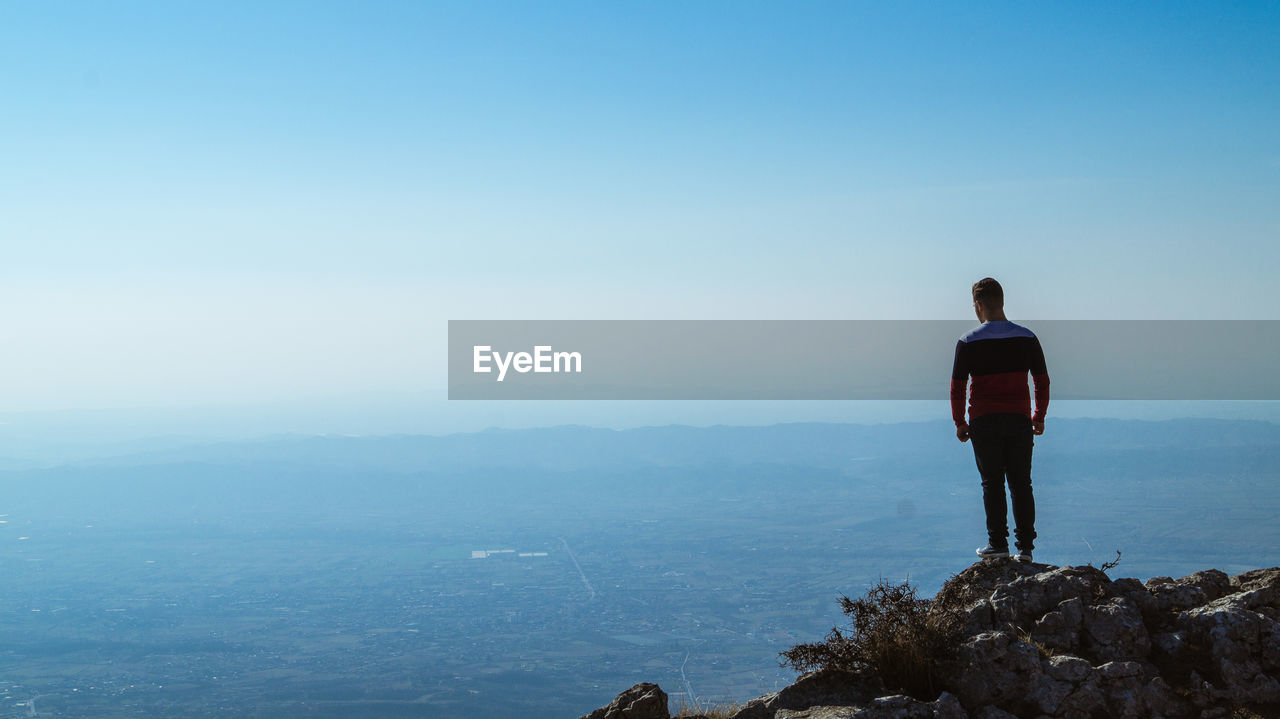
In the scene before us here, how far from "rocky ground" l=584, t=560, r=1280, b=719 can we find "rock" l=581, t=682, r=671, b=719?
0.04 ft

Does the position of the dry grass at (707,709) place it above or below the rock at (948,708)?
below

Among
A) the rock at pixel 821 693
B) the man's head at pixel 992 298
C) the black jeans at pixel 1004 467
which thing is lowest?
the rock at pixel 821 693

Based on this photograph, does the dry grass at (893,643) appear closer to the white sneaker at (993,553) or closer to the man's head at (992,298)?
the white sneaker at (993,553)

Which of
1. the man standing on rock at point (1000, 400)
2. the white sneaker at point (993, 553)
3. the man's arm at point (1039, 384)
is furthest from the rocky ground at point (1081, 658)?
the man's arm at point (1039, 384)

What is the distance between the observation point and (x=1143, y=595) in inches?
295

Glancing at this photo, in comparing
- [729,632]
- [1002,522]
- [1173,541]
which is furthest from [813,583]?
[1002,522]

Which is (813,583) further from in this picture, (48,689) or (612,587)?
(48,689)

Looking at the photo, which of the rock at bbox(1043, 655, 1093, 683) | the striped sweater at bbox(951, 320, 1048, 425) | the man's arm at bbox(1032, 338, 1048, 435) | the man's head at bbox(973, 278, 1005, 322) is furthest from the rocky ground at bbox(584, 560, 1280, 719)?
the man's head at bbox(973, 278, 1005, 322)

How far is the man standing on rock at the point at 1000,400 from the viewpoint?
812cm

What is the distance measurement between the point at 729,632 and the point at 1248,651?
14388cm

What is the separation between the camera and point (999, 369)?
8.12m

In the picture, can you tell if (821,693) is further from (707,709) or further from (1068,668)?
(1068,668)

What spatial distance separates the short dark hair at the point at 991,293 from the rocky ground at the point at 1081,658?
242 cm

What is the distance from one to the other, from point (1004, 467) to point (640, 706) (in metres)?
3.97
